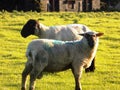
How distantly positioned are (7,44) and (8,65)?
6444mm

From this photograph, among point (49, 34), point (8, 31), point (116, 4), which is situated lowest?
point (116, 4)

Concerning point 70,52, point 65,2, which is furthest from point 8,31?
point 65,2

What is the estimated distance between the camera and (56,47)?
1331cm

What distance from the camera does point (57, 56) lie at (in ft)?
43.3

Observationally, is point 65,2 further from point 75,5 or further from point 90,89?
point 90,89

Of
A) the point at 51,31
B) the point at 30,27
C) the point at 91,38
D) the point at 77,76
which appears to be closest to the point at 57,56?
the point at 77,76

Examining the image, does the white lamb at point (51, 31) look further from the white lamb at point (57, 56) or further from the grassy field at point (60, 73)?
the white lamb at point (57, 56)

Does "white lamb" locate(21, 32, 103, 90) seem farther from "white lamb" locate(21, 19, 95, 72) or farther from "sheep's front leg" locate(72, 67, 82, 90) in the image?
"white lamb" locate(21, 19, 95, 72)

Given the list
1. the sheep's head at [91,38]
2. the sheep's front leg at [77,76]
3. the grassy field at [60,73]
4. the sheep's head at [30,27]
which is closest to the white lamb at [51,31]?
the sheep's head at [30,27]

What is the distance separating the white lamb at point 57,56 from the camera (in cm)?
1284

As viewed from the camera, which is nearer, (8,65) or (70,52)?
(70,52)

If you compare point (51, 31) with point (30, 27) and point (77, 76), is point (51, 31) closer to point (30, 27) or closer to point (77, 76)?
point (30, 27)

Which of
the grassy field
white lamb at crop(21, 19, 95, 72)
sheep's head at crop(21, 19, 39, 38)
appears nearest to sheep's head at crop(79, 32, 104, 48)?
the grassy field

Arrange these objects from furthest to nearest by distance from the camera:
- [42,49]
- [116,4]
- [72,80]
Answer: [116,4]
[72,80]
[42,49]
